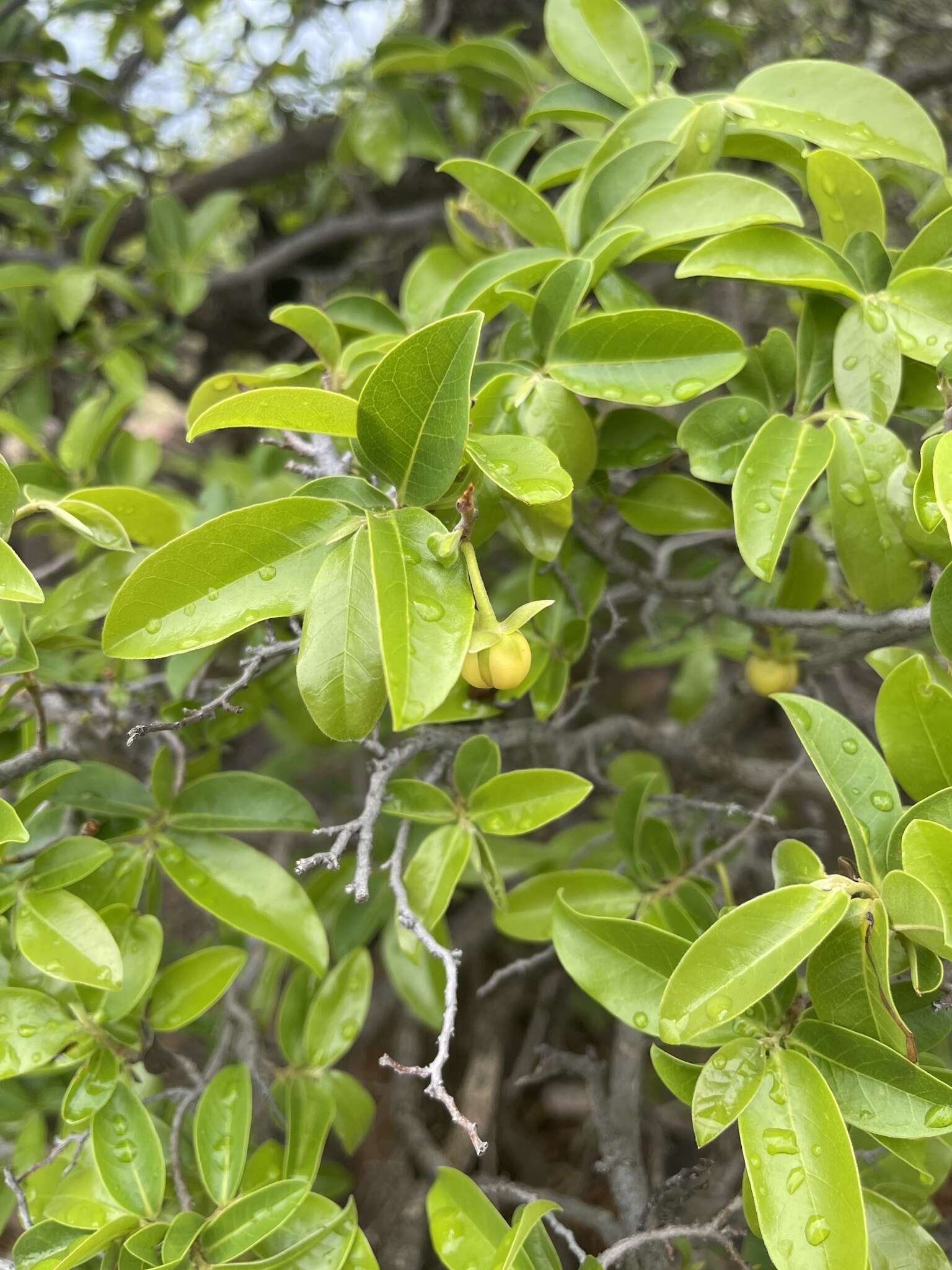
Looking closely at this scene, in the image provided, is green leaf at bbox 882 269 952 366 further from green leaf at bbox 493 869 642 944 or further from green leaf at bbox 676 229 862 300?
green leaf at bbox 493 869 642 944

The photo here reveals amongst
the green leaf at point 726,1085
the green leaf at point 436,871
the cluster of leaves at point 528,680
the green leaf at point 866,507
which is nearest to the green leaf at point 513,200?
the cluster of leaves at point 528,680

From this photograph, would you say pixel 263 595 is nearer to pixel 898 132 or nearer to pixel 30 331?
pixel 898 132

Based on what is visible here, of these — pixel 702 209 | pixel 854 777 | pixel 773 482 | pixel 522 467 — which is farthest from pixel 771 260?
pixel 854 777

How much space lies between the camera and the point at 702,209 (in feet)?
2.55

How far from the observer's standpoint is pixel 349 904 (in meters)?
1.08

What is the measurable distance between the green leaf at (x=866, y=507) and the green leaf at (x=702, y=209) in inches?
7.5

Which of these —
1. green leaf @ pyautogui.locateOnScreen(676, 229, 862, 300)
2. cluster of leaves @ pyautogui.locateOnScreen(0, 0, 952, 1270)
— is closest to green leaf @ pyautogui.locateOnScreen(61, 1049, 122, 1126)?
cluster of leaves @ pyautogui.locateOnScreen(0, 0, 952, 1270)

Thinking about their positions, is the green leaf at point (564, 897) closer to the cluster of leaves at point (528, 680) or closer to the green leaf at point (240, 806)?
the cluster of leaves at point (528, 680)

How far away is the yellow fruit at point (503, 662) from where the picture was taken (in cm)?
61

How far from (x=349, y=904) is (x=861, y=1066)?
24.8 inches

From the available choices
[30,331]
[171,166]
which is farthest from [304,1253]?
[171,166]

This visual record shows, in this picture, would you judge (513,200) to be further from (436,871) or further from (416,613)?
(436,871)

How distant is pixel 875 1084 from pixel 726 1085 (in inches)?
4.0

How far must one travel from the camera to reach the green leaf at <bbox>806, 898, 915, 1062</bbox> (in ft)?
1.89
